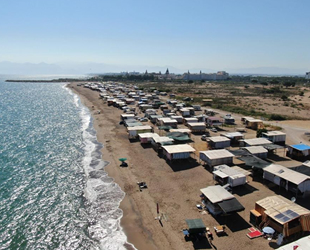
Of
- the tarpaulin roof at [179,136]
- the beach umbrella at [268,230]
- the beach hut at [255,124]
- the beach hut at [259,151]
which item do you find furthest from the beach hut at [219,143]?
the beach umbrella at [268,230]

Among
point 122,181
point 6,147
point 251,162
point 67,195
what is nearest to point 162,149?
point 122,181

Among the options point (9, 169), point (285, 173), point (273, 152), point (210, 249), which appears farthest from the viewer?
point (273, 152)

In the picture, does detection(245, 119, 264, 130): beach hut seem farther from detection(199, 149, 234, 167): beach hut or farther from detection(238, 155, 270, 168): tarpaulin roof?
detection(199, 149, 234, 167): beach hut

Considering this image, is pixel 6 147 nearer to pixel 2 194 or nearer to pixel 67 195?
pixel 2 194

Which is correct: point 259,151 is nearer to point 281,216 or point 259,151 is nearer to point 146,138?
point 281,216

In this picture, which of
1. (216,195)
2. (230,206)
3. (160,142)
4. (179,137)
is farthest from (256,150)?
(230,206)

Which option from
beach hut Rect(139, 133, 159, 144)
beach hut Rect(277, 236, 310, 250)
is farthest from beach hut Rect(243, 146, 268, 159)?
beach hut Rect(277, 236, 310, 250)
